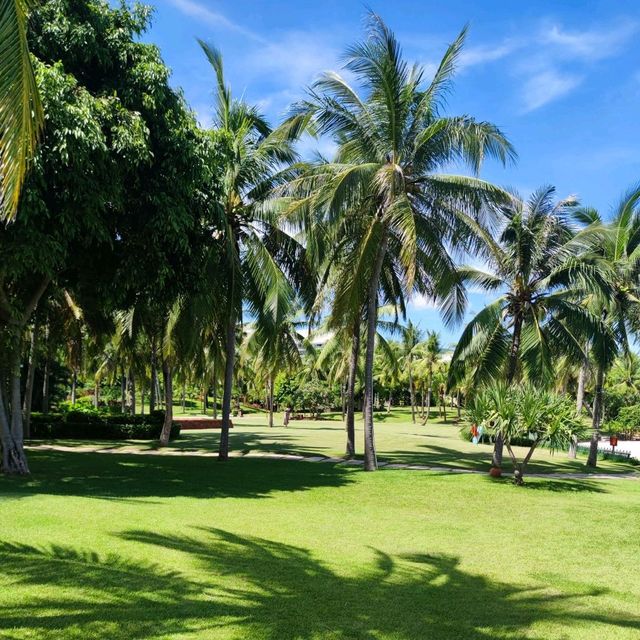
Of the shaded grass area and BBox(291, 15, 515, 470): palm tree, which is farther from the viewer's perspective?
the shaded grass area

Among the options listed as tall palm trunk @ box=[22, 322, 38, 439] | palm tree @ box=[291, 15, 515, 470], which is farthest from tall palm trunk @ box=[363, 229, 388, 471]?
tall palm trunk @ box=[22, 322, 38, 439]

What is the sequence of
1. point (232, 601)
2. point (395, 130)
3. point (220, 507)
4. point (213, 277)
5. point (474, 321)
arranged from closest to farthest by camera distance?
point (232, 601) < point (220, 507) < point (395, 130) < point (213, 277) < point (474, 321)

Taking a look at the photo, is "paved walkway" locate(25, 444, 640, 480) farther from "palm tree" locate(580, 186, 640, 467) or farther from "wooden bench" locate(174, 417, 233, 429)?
"wooden bench" locate(174, 417, 233, 429)

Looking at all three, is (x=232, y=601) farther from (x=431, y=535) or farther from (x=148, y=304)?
(x=148, y=304)

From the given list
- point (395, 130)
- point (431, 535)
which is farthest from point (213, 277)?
point (431, 535)

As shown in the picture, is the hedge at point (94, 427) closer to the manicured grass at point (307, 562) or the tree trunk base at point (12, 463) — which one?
the tree trunk base at point (12, 463)

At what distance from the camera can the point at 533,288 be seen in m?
18.1

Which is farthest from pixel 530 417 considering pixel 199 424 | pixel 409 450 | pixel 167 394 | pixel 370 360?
pixel 199 424

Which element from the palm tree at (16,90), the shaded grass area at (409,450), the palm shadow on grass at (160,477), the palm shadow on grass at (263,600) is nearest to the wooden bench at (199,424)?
the shaded grass area at (409,450)

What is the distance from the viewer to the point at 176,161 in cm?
1349

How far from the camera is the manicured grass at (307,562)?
5.25 meters

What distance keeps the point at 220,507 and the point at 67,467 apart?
709cm

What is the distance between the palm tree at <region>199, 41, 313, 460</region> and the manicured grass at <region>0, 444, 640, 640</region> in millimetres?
5525

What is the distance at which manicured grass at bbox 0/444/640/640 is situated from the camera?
17.2ft
